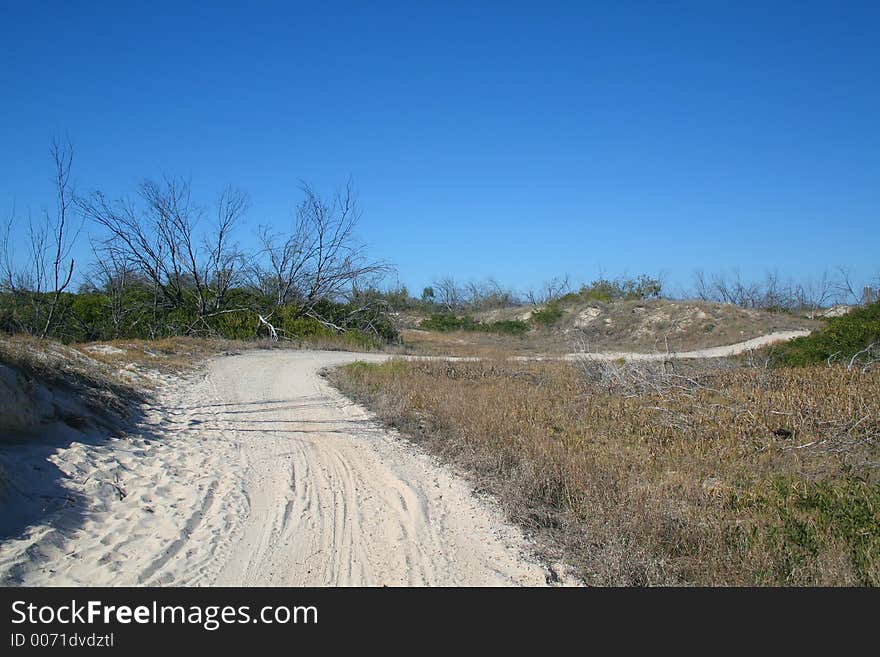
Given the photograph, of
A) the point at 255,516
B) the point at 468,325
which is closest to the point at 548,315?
the point at 468,325

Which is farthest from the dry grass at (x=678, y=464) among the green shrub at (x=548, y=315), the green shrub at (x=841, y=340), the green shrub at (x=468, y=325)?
the green shrub at (x=548, y=315)

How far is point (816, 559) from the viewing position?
4348 millimetres

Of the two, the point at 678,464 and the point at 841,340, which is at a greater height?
the point at 841,340

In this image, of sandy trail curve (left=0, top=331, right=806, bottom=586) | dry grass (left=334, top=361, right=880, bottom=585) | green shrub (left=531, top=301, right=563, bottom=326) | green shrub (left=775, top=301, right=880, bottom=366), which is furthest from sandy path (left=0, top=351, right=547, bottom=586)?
green shrub (left=531, top=301, right=563, bottom=326)

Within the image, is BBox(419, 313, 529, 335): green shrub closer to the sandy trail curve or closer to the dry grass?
the dry grass

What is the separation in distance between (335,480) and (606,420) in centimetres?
528

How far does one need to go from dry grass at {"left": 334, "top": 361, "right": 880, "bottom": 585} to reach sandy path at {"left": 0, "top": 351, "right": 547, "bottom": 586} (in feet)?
2.04

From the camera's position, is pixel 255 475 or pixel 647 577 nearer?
pixel 647 577

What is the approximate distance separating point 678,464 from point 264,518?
4.91 metres

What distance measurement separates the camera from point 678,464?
7316mm

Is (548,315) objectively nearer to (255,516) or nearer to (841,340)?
(841,340)

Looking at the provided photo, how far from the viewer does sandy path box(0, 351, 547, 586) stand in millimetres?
4258
